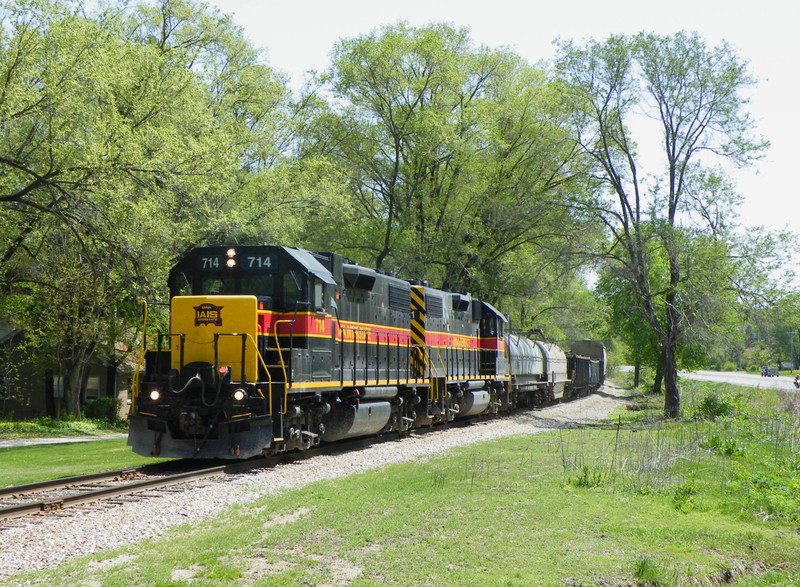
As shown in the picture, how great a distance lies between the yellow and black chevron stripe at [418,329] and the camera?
851 inches

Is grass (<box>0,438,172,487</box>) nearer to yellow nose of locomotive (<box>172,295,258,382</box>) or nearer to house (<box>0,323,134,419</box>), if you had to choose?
yellow nose of locomotive (<box>172,295,258,382</box>)

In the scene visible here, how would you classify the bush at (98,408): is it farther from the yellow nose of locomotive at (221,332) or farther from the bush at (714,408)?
the bush at (714,408)

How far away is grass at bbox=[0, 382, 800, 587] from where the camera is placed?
756 cm

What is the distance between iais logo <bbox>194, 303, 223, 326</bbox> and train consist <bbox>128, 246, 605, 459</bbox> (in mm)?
19

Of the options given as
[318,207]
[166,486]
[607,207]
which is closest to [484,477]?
[166,486]

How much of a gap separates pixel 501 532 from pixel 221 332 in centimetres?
667

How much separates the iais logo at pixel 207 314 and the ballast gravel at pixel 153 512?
8.73ft

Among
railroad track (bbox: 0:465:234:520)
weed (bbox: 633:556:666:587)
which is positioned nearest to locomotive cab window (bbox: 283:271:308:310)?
railroad track (bbox: 0:465:234:520)

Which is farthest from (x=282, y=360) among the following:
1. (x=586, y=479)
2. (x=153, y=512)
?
(x=586, y=479)

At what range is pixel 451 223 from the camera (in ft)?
125

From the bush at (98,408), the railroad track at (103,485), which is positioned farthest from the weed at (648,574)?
the bush at (98,408)

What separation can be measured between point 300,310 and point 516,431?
10696 millimetres

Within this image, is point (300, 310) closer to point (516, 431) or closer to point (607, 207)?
point (516, 431)

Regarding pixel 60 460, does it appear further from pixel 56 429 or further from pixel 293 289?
pixel 56 429
